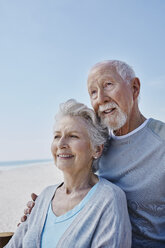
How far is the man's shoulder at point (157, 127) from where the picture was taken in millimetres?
1988

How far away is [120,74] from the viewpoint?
7.01 feet

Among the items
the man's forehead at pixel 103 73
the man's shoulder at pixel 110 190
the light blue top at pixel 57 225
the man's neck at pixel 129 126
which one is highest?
the man's forehead at pixel 103 73

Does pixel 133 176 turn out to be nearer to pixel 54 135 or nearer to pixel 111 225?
pixel 111 225

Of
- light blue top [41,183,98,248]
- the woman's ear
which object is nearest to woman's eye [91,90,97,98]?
the woman's ear

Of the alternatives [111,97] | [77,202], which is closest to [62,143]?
[77,202]

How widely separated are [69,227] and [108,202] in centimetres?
31

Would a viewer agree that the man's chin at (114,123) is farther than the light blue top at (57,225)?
Yes

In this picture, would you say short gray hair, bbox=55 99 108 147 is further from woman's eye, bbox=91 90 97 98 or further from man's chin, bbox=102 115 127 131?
woman's eye, bbox=91 90 97 98

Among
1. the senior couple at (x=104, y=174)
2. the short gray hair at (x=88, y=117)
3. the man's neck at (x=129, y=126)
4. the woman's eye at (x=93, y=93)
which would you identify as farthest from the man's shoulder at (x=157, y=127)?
the woman's eye at (x=93, y=93)

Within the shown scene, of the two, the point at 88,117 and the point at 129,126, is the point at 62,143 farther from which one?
the point at 129,126

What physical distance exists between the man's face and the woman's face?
0.25 metres

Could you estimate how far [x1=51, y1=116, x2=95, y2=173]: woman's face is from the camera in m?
1.90

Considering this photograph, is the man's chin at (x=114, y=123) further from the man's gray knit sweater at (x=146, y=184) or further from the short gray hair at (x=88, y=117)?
the man's gray knit sweater at (x=146, y=184)

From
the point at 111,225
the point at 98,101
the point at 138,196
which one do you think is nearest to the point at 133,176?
the point at 138,196
